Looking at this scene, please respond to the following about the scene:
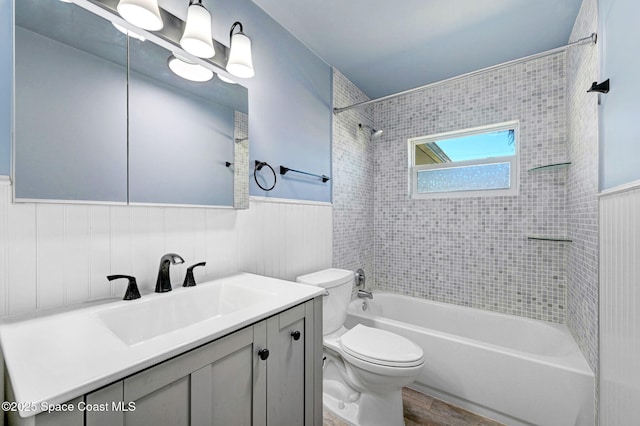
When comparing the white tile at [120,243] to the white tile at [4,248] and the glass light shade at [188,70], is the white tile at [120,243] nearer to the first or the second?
the white tile at [4,248]

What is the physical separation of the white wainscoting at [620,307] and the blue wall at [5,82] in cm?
205

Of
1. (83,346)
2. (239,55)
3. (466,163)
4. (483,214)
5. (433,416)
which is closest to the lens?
(83,346)

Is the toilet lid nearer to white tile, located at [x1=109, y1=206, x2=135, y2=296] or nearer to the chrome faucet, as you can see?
the chrome faucet

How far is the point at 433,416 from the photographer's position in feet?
5.53

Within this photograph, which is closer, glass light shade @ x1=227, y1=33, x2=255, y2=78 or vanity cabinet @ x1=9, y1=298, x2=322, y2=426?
vanity cabinet @ x1=9, y1=298, x2=322, y2=426

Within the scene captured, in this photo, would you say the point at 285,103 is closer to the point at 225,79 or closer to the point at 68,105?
the point at 225,79

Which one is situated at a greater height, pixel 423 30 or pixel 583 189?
pixel 423 30

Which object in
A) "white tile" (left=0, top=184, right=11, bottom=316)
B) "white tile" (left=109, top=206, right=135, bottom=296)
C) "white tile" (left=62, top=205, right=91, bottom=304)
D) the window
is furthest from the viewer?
the window

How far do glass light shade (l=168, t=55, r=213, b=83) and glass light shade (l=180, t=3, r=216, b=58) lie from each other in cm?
6

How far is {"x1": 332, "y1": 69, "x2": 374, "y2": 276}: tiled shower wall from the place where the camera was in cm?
239

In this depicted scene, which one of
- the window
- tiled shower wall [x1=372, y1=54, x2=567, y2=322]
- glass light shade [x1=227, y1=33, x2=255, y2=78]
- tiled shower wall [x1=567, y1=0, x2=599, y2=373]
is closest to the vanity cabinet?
glass light shade [x1=227, y1=33, x2=255, y2=78]

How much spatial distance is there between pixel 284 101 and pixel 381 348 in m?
1.69

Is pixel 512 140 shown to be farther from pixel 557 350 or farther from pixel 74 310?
pixel 74 310

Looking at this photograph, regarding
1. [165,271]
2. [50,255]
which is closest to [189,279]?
[165,271]
